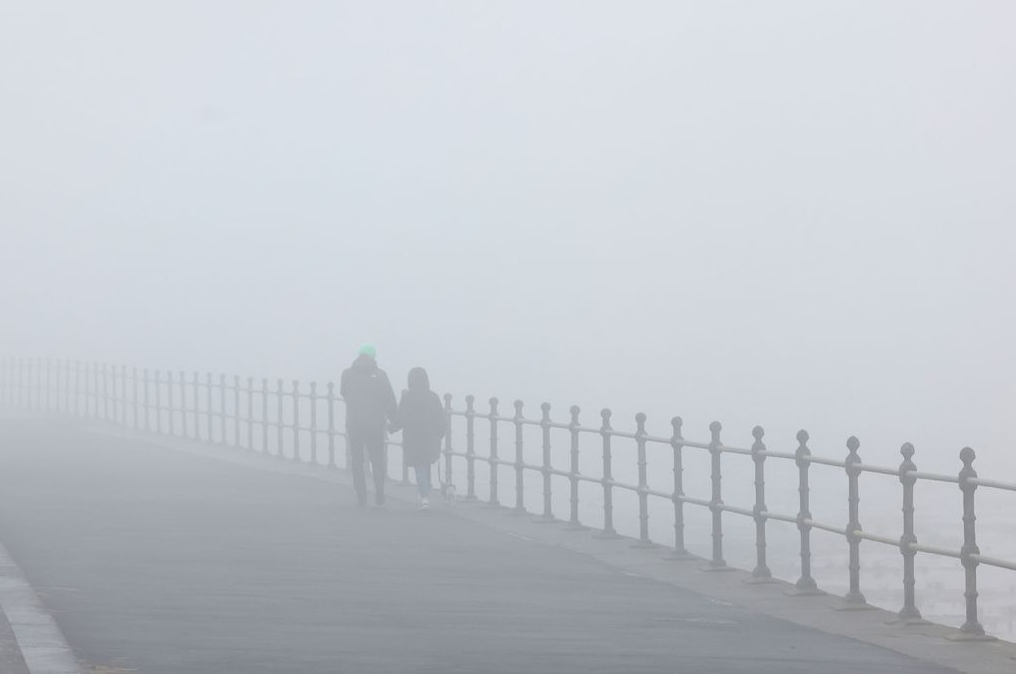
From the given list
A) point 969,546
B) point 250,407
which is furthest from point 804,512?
point 250,407

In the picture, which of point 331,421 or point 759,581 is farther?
point 331,421

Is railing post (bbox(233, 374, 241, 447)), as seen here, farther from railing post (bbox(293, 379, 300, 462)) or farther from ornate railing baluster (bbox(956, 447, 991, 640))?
ornate railing baluster (bbox(956, 447, 991, 640))

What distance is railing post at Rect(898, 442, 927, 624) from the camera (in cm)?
1359

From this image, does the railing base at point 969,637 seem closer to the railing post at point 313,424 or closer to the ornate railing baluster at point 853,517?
the ornate railing baluster at point 853,517

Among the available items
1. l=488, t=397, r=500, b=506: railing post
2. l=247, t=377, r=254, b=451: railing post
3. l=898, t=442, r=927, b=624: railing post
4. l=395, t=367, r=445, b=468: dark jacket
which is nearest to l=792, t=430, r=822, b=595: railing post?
l=898, t=442, r=927, b=624: railing post

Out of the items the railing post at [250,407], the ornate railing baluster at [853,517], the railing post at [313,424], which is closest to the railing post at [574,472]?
the ornate railing baluster at [853,517]

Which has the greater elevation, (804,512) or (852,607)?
(804,512)

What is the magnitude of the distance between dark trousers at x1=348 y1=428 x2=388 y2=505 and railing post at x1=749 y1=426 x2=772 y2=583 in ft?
24.3

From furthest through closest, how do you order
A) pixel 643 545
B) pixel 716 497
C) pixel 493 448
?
pixel 493 448
pixel 643 545
pixel 716 497

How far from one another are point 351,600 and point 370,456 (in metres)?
9.90

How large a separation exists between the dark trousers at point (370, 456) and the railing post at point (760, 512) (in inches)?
292

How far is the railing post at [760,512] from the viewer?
1616 cm

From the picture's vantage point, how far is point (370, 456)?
23500mm

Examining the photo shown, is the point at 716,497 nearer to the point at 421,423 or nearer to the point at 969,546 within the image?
the point at 969,546
